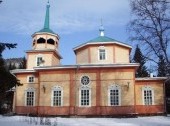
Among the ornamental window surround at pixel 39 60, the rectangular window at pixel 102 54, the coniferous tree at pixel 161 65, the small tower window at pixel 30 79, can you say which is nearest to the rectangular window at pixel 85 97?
the rectangular window at pixel 102 54

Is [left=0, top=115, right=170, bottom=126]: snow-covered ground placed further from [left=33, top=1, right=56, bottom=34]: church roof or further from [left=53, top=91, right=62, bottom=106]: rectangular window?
[left=33, top=1, right=56, bottom=34]: church roof

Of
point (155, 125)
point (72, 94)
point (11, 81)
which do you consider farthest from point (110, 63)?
point (11, 81)

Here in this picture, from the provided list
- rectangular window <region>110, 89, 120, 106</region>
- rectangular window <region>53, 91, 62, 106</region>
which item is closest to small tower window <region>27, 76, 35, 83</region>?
rectangular window <region>53, 91, 62, 106</region>

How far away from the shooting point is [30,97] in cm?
3316

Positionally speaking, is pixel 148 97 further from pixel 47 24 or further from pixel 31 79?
pixel 47 24

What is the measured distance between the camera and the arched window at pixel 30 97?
33.0 m

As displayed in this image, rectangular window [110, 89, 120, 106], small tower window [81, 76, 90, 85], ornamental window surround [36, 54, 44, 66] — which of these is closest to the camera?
rectangular window [110, 89, 120, 106]

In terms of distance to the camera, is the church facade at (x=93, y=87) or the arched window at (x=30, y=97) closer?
the church facade at (x=93, y=87)

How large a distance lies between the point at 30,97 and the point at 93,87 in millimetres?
7364

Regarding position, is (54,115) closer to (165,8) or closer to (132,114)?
(132,114)

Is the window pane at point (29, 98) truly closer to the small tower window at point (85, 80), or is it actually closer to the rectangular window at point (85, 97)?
the rectangular window at point (85, 97)

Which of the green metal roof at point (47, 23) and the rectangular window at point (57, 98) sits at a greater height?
the green metal roof at point (47, 23)

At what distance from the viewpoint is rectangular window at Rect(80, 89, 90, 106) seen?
3028 cm

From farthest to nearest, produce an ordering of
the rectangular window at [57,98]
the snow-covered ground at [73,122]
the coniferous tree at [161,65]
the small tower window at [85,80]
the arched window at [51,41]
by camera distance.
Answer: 1. the arched window at [51,41]
2. the rectangular window at [57,98]
3. the small tower window at [85,80]
4. the coniferous tree at [161,65]
5. the snow-covered ground at [73,122]
